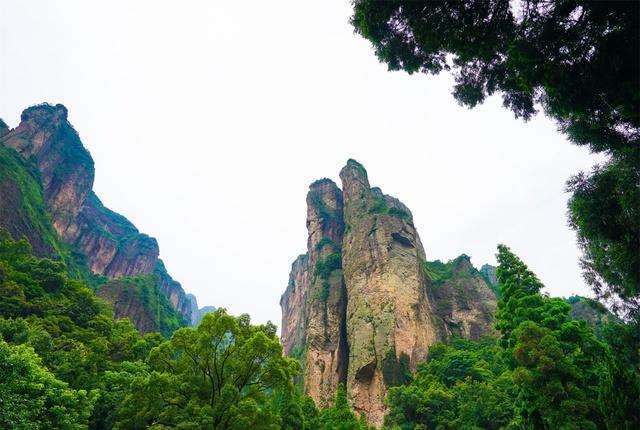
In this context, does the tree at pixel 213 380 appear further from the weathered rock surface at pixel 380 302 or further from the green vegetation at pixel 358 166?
the green vegetation at pixel 358 166

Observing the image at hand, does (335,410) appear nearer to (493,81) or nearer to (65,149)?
(493,81)

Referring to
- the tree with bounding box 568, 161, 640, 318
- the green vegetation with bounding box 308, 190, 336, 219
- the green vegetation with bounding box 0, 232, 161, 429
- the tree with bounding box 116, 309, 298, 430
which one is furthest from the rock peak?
the tree with bounding box 568, 161, 640, 318

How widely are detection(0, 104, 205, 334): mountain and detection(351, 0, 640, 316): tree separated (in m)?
60.9

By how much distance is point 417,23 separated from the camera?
10000mm

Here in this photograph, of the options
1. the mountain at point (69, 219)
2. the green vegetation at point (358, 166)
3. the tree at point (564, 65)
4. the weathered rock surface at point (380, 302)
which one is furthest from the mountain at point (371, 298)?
the mountain at point (69, 219)

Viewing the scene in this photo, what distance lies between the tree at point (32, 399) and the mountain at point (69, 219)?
Result: 4841 cm

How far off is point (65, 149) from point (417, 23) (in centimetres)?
10024

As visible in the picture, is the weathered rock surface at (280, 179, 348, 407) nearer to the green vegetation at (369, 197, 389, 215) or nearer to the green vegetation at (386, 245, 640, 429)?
the green vegetation at (369, 197, 389, 215)

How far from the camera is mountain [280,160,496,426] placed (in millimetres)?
40562

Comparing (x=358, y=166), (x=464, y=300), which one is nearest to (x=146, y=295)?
(x=358, y=166)

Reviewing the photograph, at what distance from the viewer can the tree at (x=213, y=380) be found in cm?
1370

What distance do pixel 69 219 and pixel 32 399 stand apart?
275 feet

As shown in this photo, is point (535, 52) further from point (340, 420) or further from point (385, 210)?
point (385, 210)

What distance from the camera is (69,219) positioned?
8431 cm
